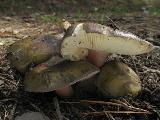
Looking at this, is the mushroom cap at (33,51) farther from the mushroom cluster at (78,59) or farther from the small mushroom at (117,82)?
the small mushroom at (117,82)

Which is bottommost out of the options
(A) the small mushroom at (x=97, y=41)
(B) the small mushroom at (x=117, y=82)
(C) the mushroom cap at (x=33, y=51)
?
(B) the small mushroom at (x=117, y=82)

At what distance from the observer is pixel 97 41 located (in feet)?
7.79

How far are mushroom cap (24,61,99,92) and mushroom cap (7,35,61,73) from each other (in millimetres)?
123

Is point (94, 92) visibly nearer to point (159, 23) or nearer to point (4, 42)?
point (4, 42)

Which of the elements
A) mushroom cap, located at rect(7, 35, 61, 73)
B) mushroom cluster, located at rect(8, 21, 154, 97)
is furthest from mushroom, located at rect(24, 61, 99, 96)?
mushroom cap, located at rect(7, 35, 61, 73)

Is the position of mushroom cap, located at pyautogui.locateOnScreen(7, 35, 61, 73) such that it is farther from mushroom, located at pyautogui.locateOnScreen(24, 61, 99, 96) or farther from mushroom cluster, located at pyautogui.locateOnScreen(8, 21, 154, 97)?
mushroom, located at pyautogui.locateOnScreen(24, 61, 99, 96)

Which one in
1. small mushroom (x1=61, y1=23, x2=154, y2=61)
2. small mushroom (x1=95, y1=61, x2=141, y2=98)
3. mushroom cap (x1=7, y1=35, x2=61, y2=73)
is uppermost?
small mushroom (x1=61, y1=23, x2=154, y2=61)

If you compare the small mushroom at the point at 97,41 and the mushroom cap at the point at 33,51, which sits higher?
the small mushroom at the point at 97,41

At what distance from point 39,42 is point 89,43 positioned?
458 millimetres

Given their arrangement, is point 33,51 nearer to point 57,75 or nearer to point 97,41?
point 57,75

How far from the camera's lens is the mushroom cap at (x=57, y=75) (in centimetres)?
242

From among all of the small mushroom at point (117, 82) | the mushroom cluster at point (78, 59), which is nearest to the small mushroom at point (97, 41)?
the mushroom cluster at point (78, 59)

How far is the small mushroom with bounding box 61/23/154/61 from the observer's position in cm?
234

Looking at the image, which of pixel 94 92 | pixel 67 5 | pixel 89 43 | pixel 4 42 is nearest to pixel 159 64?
pixel 94 92
